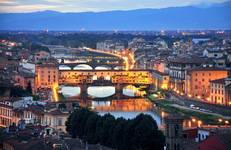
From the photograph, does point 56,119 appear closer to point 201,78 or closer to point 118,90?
point 201,78

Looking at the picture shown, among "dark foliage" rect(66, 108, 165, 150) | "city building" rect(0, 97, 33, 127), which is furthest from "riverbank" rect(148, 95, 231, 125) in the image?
"dark foliage" rect(66, 108, 165, 150)

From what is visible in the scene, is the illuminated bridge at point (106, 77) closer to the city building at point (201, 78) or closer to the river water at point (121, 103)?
the river water at point (121, 103)

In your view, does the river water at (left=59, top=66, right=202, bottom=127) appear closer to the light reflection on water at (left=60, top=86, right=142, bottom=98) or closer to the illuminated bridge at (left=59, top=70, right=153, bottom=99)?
the light reflection on water at (left=60, top=86, right=142, bottom=98)

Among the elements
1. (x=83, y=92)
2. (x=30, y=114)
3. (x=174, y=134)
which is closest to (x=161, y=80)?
(x=83, y=92)

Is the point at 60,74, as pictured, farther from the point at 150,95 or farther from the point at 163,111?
the point at 163,111

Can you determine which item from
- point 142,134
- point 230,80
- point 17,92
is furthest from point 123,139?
point 230,80

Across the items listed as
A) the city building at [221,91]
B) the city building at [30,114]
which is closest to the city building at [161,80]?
the city building at [221,91]
